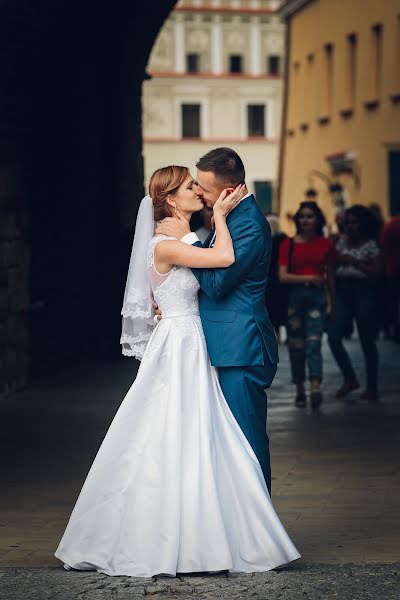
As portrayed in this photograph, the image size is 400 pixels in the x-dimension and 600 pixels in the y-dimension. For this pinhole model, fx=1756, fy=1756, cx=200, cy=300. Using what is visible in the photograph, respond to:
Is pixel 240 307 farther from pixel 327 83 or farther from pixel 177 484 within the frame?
pixel 327 83

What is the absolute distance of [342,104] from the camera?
40.5 meters

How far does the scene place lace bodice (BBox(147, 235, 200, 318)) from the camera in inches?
300

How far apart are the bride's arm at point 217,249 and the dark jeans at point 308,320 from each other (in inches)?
258

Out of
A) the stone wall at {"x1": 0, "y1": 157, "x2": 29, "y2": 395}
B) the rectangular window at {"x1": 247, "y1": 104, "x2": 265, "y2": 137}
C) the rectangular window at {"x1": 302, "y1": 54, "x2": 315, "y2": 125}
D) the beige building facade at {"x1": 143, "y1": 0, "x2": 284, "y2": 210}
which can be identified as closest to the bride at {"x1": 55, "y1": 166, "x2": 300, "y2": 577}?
the stone wall at {"x1": 0, "y1": 157, "x2": 29, "y2": 395}

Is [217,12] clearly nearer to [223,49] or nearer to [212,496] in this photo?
[223,49]

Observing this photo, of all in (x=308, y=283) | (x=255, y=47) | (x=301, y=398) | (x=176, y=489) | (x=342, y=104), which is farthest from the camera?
(x=255, y=47)

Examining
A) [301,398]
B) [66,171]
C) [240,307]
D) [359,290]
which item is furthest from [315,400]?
[240,307]

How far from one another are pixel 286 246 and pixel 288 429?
85.7 inches

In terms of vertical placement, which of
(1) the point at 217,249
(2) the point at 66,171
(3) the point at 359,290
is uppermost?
(2) the point at 66,171

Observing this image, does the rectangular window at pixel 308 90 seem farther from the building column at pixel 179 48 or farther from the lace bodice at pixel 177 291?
the lace bodice at pixel 177 291

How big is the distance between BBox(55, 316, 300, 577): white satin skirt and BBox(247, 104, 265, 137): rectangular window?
67283 millimetres

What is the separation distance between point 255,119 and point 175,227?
6749 centimetres

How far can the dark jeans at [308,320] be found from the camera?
14.0 metres

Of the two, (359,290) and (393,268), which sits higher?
(359,290)
